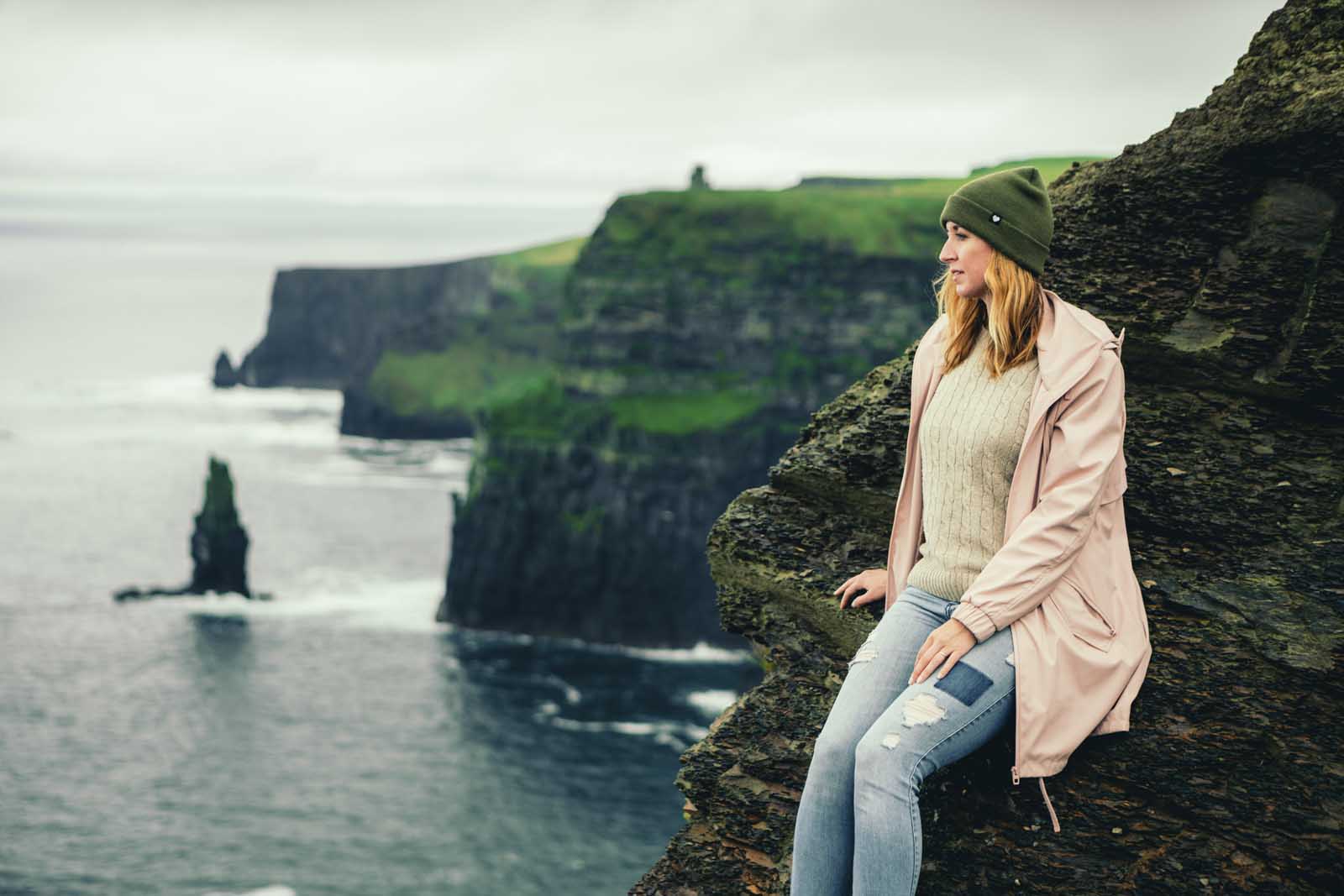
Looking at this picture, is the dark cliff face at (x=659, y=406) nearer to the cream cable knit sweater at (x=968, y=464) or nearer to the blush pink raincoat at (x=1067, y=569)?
the cream cable knit sweater at (x=968, y=464)

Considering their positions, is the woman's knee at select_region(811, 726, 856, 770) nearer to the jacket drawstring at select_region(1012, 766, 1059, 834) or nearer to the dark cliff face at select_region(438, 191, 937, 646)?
the jacket drawstring at select_region(1012, 766, 1059, 834)

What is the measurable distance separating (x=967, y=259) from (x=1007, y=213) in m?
0.33

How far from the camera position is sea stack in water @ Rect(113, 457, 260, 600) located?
129 meters

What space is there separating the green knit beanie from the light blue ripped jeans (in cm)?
207

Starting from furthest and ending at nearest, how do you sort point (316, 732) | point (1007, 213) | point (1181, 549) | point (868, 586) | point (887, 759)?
point (316, 732)
point (868, 586)
point (1181, 549)
point (1007, 213)
point (887, 759)

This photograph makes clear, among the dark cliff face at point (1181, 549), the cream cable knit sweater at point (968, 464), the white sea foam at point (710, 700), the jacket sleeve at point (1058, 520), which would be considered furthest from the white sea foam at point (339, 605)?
the jacket sleeve at point (1058, 520)

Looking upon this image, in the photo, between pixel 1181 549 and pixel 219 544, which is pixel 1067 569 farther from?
pixel 219 544

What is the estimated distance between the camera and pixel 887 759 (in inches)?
239

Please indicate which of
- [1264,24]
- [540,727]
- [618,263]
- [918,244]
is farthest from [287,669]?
[1264,24]

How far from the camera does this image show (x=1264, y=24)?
8852 mm

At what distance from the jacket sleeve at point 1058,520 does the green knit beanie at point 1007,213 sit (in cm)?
75

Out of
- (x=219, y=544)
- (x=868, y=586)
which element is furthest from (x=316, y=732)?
(x=868, y=586)

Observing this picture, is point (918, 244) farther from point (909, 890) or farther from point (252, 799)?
point (909, 890)

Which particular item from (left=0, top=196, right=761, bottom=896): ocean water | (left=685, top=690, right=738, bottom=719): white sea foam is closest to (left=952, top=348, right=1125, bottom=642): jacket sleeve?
(left=0, top=196, right=761, bottom=896): ocean water
